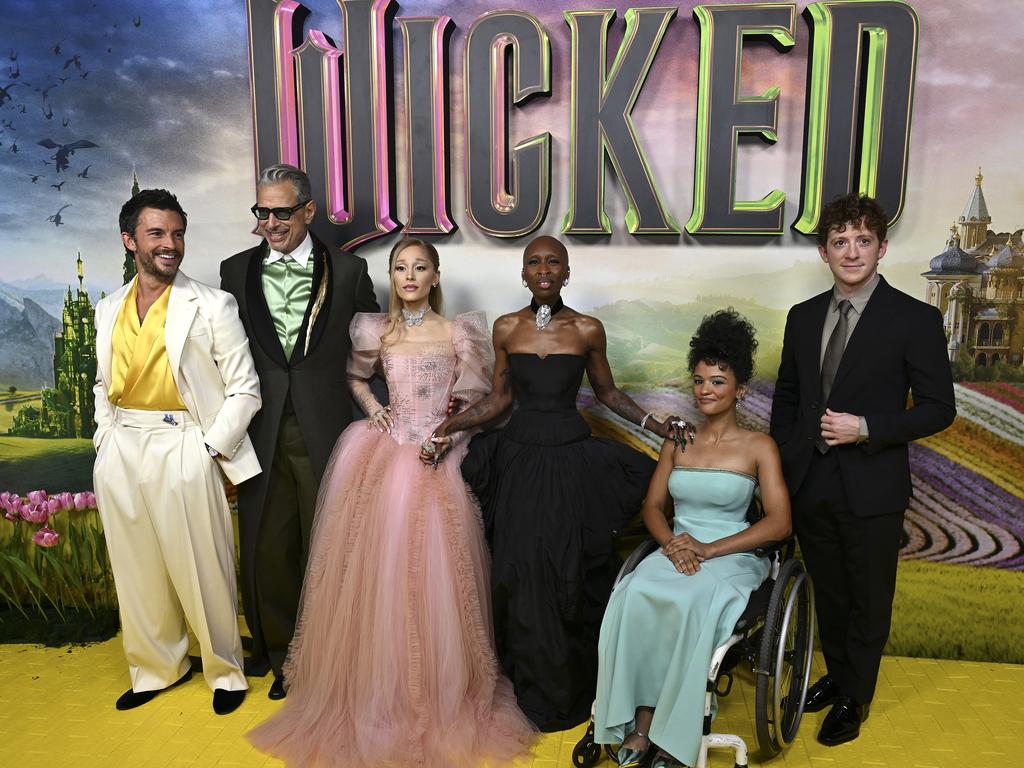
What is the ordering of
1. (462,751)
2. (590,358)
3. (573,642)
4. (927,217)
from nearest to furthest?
(462,751) < (573,642) < (590,358) < (927,217)

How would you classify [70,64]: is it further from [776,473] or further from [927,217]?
[927,217]

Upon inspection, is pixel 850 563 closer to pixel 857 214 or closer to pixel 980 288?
pixel 857 214

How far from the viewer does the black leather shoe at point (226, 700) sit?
152 inches

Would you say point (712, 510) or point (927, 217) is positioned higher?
point (927, 217)

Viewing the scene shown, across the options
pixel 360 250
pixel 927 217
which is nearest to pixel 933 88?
pixel 927 217

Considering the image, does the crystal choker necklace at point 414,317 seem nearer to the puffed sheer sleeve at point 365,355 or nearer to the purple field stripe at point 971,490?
the puffed sheer sleeve at point 365,355

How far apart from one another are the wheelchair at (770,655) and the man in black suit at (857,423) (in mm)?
214

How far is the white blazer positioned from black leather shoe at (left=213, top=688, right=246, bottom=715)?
1.12 metres

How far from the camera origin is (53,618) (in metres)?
4.91

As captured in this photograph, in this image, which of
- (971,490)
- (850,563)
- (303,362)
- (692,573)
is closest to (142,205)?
(303,362)

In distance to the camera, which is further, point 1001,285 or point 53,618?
point 53,618

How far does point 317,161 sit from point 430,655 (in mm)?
2961

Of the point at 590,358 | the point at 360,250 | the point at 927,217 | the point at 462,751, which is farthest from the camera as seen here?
the point at 360,250

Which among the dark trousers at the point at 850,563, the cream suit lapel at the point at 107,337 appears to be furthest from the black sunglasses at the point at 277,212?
the dark trousers at the point at 850,563
